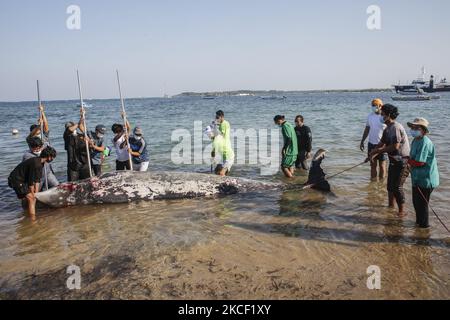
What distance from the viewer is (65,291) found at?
464cm

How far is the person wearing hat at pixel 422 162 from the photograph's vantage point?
227 inches

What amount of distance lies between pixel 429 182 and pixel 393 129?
1294 millimetres

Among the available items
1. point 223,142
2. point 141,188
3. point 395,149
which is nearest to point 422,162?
point 395,149

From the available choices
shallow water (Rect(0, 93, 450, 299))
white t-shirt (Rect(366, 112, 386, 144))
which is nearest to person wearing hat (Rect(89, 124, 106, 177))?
shallow water (Rect(0, 93, 450, 299))

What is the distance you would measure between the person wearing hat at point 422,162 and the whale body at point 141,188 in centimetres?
375

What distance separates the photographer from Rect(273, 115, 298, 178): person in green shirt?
9.90 m

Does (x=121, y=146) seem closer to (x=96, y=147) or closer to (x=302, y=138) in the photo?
(x=96, y=147)

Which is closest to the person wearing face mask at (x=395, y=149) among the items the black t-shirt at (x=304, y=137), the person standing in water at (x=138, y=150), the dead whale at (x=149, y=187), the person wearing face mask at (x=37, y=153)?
the dead whale at (x=149, y=187)

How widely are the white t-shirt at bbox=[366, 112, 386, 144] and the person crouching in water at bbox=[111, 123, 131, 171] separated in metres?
6.49

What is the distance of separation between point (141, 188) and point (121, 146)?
1681 mm

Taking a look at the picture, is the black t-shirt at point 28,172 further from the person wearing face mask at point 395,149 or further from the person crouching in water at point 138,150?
the person wearing face mask at point 395,149

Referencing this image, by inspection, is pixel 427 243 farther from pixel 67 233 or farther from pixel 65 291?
pixel 67 233

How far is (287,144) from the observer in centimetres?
1005

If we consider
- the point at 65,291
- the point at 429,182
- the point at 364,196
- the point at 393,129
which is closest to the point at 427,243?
the point at 429,182
